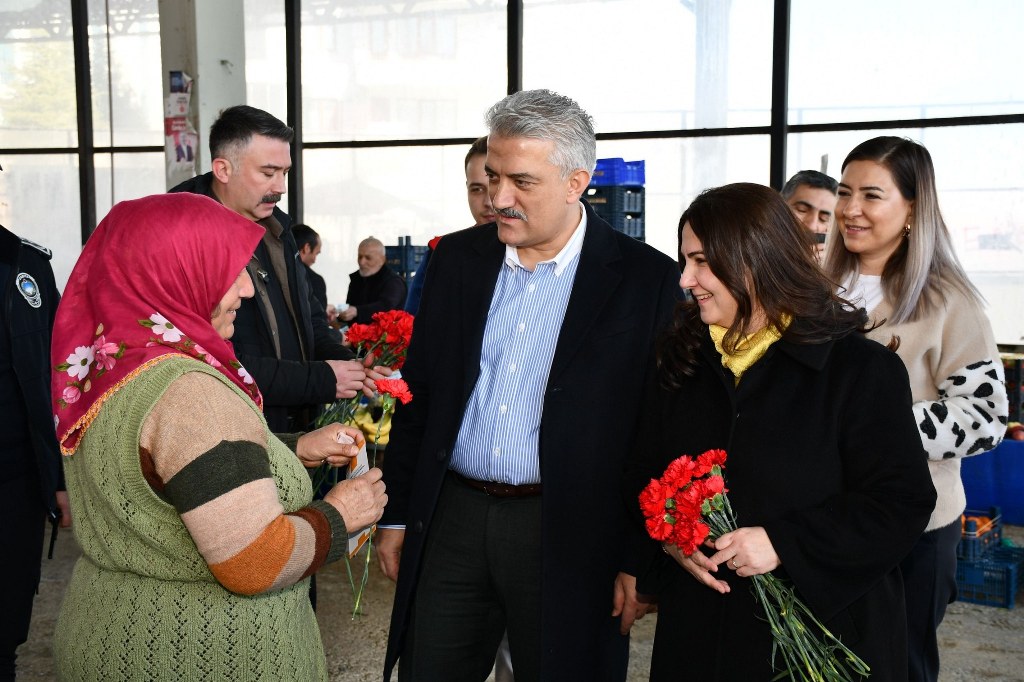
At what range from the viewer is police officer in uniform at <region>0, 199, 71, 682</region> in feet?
8.37

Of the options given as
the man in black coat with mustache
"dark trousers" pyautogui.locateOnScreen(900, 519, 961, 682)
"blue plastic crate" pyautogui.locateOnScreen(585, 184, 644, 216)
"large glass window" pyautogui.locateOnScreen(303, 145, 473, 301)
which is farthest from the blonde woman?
"large glass window" pyautogui.locateOnScreen(303, 145, 473, 301)

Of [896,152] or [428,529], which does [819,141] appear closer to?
[896,152]

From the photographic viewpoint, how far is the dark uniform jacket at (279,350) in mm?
2819

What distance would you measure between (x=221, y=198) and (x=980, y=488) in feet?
13.9

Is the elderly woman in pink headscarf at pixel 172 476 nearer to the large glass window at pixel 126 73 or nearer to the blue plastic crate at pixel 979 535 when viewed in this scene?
the blue plastic crate at pixel 979 535

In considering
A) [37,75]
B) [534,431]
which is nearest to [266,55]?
[37,75]

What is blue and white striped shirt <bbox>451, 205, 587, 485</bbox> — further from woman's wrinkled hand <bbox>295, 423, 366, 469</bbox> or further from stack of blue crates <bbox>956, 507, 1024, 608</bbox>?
stack of blue crates <bbox>956, 507, 1024, 608</bbox>

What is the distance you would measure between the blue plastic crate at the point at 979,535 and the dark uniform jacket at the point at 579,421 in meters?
2.81

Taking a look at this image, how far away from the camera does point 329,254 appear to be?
9203 millimetres

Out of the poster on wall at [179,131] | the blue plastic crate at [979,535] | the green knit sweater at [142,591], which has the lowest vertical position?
the blue plastic crate at [979,535]

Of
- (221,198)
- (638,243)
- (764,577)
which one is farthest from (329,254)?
(764,577)

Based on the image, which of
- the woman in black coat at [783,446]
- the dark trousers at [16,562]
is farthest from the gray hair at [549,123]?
the dark trousers at [16,562]

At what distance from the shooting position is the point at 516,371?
7.14ft

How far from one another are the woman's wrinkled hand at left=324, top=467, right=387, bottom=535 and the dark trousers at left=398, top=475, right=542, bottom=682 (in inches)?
14.9
